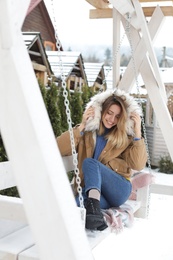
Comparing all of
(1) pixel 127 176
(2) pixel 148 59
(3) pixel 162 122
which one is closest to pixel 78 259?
(1) pixel 127 176

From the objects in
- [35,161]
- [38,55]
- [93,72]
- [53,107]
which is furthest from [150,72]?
[93,72]

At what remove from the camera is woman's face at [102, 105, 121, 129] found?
9.18 feet

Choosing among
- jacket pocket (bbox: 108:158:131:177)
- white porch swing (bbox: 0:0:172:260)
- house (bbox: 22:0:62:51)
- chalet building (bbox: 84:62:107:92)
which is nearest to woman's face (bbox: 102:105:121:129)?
jacket pocket (bbox: 108:158:131:177)

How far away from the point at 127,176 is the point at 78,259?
180 centimetres

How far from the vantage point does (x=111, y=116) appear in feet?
9.18

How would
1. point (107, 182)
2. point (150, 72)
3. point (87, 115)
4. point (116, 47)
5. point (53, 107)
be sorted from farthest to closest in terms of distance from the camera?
point (53, 107)
point (116, 47)
point (150, 72)
point (87, 115)
point (107, 182)

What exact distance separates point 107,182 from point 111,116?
0.46m

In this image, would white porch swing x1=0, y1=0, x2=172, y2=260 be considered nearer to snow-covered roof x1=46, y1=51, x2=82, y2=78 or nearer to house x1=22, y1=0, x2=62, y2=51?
snow-covered roof x1=46, y1=51, x2=82, y2=78

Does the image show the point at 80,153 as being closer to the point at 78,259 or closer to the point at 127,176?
the point at 127,176

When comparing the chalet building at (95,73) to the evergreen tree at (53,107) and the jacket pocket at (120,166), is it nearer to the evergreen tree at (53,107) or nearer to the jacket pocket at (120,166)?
the evergreen tree at (53,107)

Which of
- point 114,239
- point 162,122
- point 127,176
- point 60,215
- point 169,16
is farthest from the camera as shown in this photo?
point 114,239

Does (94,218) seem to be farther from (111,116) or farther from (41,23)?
(41,23)

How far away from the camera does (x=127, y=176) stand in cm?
277

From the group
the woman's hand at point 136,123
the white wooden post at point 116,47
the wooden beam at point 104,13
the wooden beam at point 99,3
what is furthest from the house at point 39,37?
the woman's hand at point 136,123
